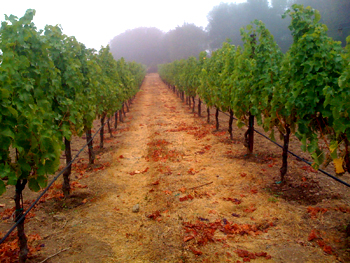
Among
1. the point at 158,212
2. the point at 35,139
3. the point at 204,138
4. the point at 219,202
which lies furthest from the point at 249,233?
the point at 204,138

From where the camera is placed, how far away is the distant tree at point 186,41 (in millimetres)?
78750

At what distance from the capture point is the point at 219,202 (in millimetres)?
6230

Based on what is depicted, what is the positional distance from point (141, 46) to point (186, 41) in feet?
95.7

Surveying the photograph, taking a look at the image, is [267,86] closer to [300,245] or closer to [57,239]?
[300,245]

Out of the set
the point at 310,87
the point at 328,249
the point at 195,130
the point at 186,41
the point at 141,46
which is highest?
the point at 141,46

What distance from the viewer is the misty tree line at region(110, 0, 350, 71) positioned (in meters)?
29.1

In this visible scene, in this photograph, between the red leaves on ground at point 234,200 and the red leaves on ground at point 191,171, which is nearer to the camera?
the red leaves on ground at point 234,200

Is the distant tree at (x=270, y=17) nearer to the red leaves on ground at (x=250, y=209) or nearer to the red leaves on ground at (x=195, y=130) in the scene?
the red leaves on ground at (x=195, y=130)

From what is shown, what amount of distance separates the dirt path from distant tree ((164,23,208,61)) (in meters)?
71.8

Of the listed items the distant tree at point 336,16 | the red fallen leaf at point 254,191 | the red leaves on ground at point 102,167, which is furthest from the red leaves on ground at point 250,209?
the distant tree at point 336,16

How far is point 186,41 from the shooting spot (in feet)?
270

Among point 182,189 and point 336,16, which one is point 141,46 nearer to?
point 336,16

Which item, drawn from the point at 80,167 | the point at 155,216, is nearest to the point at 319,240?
the point at 155,216

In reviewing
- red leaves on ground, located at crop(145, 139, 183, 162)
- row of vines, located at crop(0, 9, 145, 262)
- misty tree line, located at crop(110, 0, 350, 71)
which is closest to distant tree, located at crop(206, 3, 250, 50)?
misty tree line, located at crop(110, 0, 350, 71)
